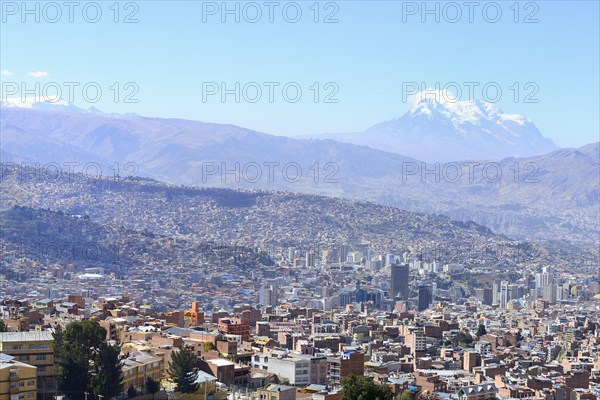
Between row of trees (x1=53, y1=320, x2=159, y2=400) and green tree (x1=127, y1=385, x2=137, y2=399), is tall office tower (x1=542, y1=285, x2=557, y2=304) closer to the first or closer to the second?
green tree (x1=127, y1=385, x2=137, y2=399)

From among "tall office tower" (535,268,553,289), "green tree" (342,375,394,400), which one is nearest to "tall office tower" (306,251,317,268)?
"tall office tower" (535,268,553,289)

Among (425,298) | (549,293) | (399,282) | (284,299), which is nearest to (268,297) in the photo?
(284,299)

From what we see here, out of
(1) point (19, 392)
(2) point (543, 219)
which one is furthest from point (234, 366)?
(2) point (543, 219)

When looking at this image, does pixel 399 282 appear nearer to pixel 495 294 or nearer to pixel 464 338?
pixel 495 294

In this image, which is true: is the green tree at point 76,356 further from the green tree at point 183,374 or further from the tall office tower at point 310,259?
the tall office tower at point 310,259

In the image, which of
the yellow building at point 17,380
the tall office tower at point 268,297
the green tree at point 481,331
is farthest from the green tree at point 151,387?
the tall office tower at point 268,297
